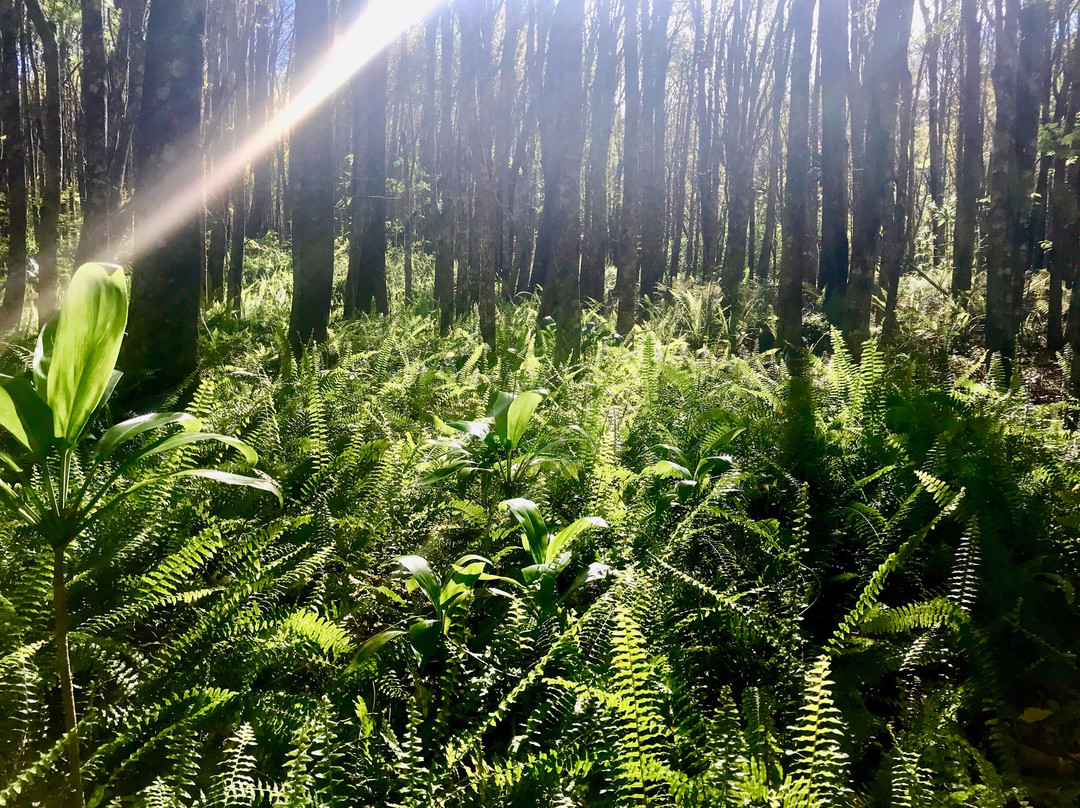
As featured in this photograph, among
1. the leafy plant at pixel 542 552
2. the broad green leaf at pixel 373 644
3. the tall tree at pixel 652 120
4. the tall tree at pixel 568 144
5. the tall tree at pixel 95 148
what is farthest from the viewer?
the tall tree at pixel 652 120

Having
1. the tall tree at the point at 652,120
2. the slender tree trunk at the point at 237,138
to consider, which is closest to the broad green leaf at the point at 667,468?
the slender tree trunk at the point at 237,138

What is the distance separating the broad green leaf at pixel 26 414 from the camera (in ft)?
3.75

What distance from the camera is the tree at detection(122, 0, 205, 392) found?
185 inches

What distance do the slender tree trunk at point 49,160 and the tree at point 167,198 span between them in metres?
4.18

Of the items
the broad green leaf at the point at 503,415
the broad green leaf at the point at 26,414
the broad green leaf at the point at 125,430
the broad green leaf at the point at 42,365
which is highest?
the broad green leaf at the point at 42,365

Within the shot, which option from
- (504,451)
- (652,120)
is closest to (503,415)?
(504,451)

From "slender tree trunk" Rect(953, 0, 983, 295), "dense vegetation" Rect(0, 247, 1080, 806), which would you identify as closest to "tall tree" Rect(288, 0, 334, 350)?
"dense vegetation" Rect(0, 247, 1080, 806)

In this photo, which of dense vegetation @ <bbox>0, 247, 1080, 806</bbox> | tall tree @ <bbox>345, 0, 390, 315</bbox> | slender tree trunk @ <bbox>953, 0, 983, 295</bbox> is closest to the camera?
dense vegetation @ <bbox>0, 247, 1080, 806</bbox>

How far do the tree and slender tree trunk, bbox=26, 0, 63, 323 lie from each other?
418 cm

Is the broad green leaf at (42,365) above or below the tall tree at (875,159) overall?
below

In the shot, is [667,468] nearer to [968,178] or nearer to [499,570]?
[499,570]

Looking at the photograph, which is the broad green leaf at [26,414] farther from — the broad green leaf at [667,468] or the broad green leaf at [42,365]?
the broad green leaf at [667,468]

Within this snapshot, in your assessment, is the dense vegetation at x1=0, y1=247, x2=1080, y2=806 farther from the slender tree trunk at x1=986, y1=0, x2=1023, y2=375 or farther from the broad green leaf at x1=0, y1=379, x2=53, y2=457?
the slender tree trunk at x1=986, y1=0, x2=1023, y2=375

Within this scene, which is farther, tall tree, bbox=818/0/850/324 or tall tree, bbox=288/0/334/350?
tall tree, bbox=818/0/850/324
